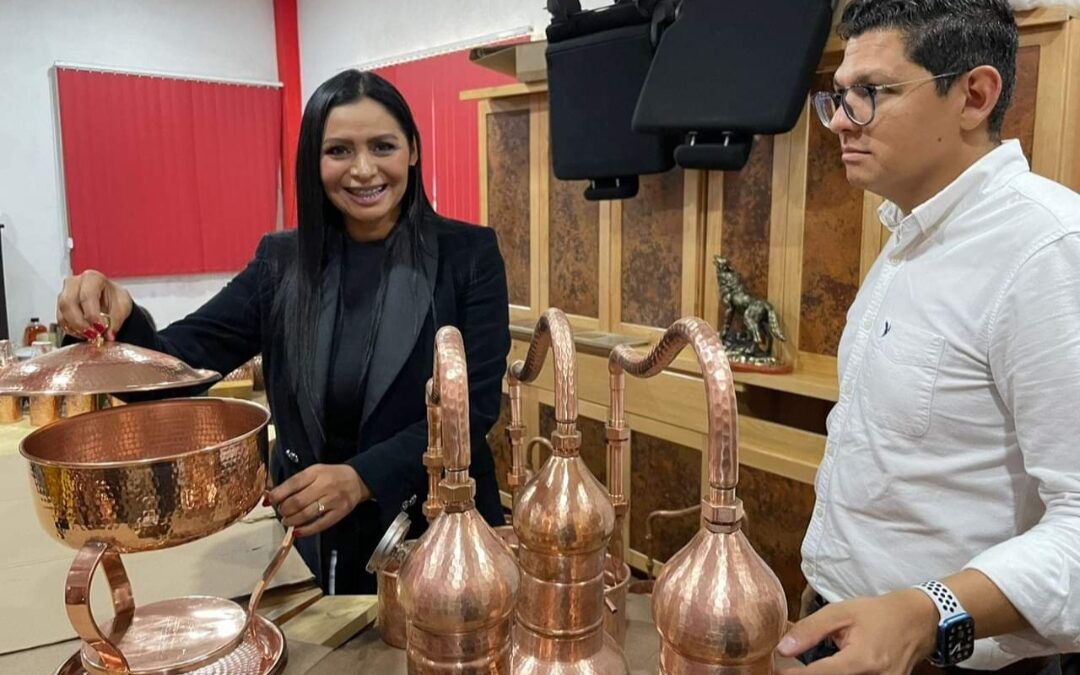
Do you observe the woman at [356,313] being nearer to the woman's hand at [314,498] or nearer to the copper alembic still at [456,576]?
the woman's hand at [314,498]

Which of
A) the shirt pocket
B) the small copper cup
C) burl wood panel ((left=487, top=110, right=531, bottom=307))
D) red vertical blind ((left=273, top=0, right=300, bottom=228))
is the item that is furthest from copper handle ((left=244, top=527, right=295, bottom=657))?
red vertical blind ((left=273, top=0, right=300, bottom=228))

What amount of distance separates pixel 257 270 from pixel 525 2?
2.70 m

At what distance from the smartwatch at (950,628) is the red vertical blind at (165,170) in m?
4.82

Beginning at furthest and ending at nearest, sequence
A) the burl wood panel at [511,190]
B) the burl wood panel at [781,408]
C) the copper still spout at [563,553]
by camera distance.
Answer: the burl wood panel at [511,190]
the burl wood panel at [781,408]
the copper still spout at [563,553]

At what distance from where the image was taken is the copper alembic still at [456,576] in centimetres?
51

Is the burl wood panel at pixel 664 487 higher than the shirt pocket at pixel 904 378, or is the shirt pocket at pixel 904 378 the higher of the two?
the shirt pocket at pixel 904 378

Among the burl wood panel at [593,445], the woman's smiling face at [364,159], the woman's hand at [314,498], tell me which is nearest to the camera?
the woman's hand at [314,498]

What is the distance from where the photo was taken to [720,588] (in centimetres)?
47

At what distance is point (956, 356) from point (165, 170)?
15.5 ft

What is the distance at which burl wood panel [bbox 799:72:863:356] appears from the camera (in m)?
2.28

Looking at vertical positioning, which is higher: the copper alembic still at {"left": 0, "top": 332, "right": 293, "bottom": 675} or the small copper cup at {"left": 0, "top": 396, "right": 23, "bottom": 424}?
the copper alembic still at {"left": 0, "top": 332, "right": 293, "bottom": 675}

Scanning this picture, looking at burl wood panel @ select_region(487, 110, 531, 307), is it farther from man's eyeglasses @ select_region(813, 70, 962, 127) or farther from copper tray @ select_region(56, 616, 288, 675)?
copper tray @ select_region(56, 616, 288, 675)

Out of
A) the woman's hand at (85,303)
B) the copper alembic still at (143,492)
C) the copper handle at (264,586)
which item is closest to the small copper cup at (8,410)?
the woman's hand at (85,303)

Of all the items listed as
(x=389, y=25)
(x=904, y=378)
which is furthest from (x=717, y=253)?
(x=389, y=25)
